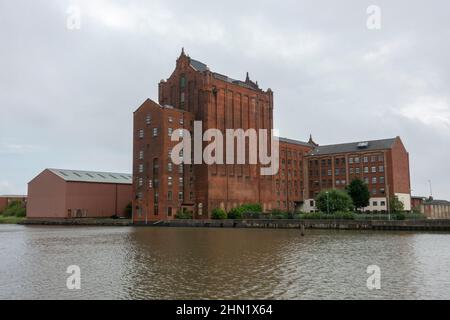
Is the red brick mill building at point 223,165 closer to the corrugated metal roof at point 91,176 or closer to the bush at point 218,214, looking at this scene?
the bush at point 218,214

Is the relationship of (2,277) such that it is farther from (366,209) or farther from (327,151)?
(327,151)

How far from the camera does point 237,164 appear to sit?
315ft

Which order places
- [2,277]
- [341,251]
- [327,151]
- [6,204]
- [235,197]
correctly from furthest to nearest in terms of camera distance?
[6,204] → [327,151] → [235,197] → [341,251] → [2,277]

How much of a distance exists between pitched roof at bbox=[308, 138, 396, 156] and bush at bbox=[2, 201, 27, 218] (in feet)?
261

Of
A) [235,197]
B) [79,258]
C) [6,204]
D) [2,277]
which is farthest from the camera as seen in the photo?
[6,204]

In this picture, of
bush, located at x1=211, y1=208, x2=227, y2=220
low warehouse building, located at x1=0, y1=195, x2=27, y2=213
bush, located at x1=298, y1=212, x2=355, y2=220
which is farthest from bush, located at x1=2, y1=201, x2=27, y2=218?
bush, located at x1=298, y1=212, x2=355, y2=220

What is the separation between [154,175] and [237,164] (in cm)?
1853

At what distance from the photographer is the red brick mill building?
288ft

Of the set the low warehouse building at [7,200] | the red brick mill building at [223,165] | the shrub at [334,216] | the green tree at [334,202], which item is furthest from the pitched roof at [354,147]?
the low warehouse building at [7,200]

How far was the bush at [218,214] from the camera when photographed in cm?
8562

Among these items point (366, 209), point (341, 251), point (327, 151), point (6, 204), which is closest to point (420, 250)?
point (341, 251)

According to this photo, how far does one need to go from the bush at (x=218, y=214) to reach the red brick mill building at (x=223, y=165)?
5.94 ft

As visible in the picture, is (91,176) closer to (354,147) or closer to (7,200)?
(7,200)
